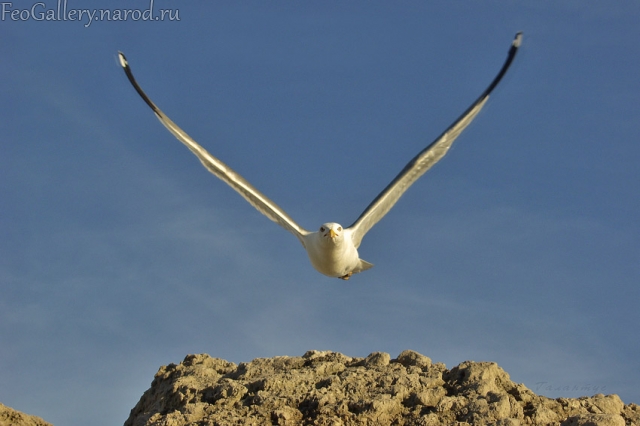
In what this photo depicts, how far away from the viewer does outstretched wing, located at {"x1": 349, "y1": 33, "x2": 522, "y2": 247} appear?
17453mm

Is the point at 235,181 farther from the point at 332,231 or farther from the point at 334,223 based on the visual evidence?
the point at 332,231

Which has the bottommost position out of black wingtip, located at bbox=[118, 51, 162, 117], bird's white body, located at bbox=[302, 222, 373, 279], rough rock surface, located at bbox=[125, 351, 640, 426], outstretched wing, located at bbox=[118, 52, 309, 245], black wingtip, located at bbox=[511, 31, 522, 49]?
rough rock surface, located at bbox=[125, 351, 640, 426]

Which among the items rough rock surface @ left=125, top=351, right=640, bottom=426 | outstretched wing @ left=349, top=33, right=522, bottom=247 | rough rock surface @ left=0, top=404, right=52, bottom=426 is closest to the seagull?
outstretched wing @ left=349, top=33, right=522, bottom=247

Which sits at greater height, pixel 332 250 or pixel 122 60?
pixel 122 60

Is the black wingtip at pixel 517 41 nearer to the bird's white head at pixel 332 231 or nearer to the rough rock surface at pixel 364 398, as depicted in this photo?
the bird's white head at pixel 332 231

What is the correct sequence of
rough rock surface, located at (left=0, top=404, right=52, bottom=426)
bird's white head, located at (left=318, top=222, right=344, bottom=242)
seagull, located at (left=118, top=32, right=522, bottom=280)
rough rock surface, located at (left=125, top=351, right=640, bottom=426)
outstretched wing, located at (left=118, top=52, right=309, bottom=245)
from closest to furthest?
rough rock surface, located at (left=125, top=351, right=640, bottom=426) < rough rock surface, located at (left=0, top=404, right=52, bottom=426) < bird's white head, located at (left=318, top=222, right=344, bottom=242) < seagull, located at (left=118, top=32, right=522, bottom=280) < outstretched wing, located at (left=118, top=52, right=309, bottom=245)

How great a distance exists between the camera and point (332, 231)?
669 inches

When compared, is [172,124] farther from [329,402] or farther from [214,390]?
[329,402]

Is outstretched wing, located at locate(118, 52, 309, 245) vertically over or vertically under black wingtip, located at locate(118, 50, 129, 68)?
under

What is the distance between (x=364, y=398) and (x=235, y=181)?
7.82 meters

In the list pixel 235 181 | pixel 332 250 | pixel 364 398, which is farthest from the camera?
pixel 235 181

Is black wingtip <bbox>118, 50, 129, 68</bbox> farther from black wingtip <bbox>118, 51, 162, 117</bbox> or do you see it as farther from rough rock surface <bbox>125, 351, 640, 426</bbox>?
rough rock surface <bbox>125, 351, 640, 426</bbox>

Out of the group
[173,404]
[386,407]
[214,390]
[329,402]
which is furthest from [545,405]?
[173,404]

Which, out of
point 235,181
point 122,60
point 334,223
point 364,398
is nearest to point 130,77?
point 122,60
